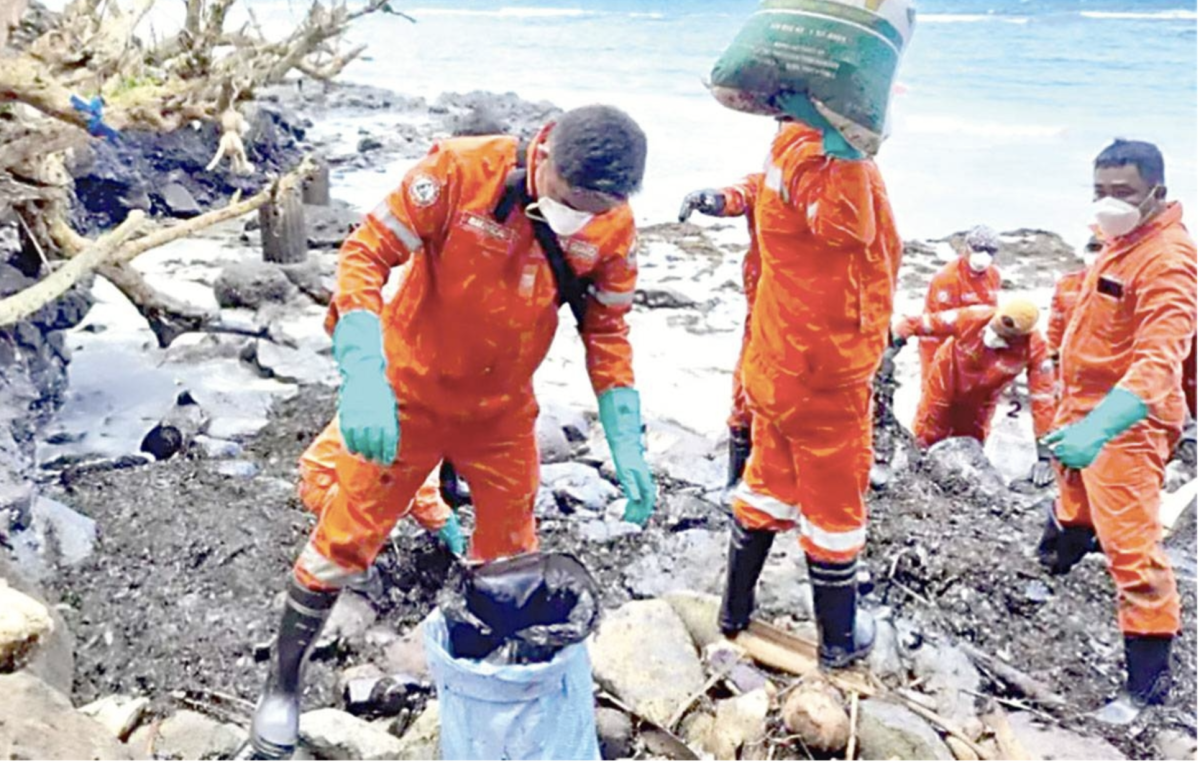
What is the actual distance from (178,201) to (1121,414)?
904 cm

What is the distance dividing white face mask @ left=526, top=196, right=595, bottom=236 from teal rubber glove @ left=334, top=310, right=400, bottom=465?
15.5 inches

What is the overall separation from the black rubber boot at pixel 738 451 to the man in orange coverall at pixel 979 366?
108 cm

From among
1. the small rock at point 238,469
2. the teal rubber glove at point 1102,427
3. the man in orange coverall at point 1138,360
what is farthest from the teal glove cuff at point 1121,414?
the small rock at point 238,469

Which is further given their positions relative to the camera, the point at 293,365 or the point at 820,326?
the point at 293,365

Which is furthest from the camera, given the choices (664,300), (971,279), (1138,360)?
(664,300)

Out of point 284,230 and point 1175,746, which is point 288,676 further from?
point 284,230

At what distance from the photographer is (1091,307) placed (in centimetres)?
310

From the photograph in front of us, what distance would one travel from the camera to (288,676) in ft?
8.38

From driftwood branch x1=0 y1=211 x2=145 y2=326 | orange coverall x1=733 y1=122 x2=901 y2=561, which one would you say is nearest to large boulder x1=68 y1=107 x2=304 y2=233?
driftwood branch x1=0 y1=211 x2=145 y2=326

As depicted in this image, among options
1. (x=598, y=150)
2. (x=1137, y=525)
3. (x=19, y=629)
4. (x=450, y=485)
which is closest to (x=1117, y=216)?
(x=1137, y=525)

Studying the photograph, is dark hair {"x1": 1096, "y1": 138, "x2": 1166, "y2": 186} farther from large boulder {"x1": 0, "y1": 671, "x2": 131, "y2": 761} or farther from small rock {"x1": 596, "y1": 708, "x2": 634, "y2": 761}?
large boulder {"x1": 0, "y1": 671, "x2": 131, "y2": 761}

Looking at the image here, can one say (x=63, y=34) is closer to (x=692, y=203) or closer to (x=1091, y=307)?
(x=692, y=203)

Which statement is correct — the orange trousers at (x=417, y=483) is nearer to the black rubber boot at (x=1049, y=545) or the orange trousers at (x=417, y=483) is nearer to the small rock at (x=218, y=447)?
the black rubber boot at (x=1049, y=545)

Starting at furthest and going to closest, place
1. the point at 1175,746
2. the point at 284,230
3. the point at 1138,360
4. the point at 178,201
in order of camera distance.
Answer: the point at 178,201
the point at 284,230
the point at 1175,746
the point at 1138,360
